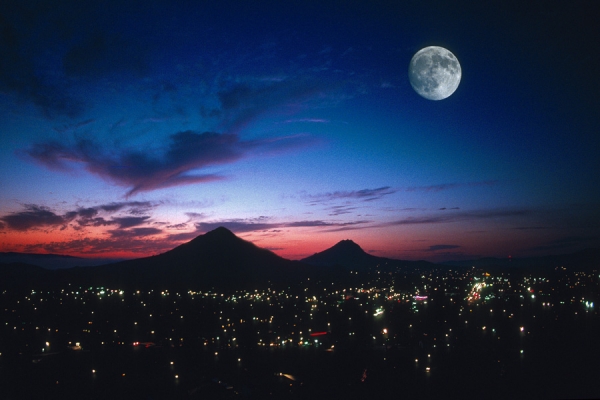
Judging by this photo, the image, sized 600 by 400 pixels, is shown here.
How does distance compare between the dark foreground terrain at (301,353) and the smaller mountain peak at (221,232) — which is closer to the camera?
the dark foreground terrain at (301,353)

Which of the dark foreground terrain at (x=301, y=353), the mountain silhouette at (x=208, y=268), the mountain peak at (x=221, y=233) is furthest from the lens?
the mountain peak at (x=221, y=233)

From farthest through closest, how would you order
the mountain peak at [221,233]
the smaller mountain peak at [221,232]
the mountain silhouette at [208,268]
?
1. the smaller mountain peak at [221,232]
2. the mountain peak at [221,233]
3. the mountain silhouette at [208,268]

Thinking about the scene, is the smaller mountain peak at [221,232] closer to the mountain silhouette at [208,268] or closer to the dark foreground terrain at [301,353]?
the mountain silhouette at [208,268]

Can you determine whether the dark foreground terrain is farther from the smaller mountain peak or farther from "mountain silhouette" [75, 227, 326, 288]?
the smaller mountain peak

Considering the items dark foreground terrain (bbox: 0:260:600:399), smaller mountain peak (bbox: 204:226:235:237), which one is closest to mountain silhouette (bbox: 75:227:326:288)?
smaller mountain peak (bbox: 204:226:235:237)

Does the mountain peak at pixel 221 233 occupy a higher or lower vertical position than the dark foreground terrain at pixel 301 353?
higher

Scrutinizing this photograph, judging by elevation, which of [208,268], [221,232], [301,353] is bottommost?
[301,353]

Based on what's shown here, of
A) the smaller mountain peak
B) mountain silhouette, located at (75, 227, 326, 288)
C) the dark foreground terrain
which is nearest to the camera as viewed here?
the dark foreground terrain

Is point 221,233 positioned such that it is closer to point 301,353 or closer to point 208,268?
point 208,268

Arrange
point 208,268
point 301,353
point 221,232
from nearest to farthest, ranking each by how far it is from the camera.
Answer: point 301,353, point 208,268, point 221,232

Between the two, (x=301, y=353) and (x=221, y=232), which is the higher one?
(x=221, y=232)

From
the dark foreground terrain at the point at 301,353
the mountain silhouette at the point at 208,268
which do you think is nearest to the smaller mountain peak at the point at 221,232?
the mountain silhouette at the point at 208,268

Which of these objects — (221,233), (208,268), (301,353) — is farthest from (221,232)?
(301,353)
